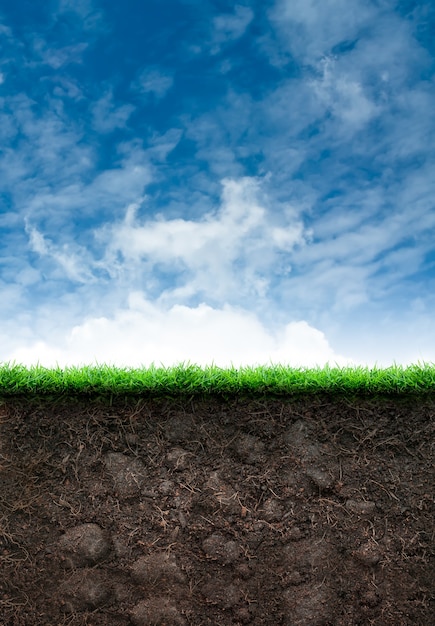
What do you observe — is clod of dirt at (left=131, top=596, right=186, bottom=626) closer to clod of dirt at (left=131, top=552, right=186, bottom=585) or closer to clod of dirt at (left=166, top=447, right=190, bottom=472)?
clod of dirt at (left=131, top=552, right=186, bottom=585)

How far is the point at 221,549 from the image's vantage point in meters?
3.92

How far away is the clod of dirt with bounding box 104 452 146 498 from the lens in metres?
4.00

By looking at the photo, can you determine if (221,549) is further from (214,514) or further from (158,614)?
(158,614)

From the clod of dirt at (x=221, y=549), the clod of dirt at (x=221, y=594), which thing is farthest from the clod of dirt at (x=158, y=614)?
the clod of dirt at (x=221, y=549)

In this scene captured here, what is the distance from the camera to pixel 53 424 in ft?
13.5

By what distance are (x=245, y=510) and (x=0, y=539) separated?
1.78 metres

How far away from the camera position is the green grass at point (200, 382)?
4.10 metres

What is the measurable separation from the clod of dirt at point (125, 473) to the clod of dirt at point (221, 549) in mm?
621

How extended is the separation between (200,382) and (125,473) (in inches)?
33.5

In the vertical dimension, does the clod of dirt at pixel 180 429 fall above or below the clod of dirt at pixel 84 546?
above

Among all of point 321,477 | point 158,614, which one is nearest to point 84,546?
point 158,614

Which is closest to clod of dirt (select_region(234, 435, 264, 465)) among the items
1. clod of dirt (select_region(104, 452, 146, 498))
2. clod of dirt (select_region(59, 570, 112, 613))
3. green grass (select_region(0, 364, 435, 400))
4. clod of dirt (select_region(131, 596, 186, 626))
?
green grass (select_region(0, 364, 435, 400))

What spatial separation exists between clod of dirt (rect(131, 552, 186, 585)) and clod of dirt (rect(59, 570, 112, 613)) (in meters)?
0.25

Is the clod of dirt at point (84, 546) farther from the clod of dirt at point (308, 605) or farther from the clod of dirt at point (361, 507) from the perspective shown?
the clod of dirt at point (361, 507)
